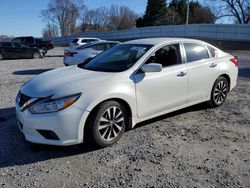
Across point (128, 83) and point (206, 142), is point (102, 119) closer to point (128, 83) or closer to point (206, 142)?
point (128, 83)

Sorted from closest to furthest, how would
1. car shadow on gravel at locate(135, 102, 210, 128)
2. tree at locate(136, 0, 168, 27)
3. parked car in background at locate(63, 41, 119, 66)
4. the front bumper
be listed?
the front bumper < car shadow on gravel at locate(135, 102, 210, 128) < parked car in background at locate(63, 41, 119, 66) < tree at locate(136, 0, 168, 27)

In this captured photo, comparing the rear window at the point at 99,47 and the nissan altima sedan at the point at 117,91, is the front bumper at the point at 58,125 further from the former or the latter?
the rear window at the point at 99,47

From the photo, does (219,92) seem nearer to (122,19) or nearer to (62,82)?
(62,82)

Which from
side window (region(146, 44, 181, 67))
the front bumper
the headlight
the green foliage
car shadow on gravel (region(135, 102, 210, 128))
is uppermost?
the green foliage

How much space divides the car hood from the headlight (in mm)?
83

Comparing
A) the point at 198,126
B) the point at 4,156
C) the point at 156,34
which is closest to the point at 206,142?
the point at 198,126

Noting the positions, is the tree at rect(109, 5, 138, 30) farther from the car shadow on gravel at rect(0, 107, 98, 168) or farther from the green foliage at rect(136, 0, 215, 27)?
the car shadow on gravel at rect(0, 107, 98, 168)

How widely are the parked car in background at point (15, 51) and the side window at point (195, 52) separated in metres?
16.5

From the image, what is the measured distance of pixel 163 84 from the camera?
455 cm

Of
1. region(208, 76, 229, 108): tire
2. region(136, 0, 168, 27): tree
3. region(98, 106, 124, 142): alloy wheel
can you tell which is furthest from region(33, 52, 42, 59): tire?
region(136, 0, 168, 27): tree

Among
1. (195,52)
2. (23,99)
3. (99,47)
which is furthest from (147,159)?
(99,47)

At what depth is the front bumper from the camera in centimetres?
352

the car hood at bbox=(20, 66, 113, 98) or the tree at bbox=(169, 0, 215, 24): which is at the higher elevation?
the tree at bbox=(169, 0, 215, 24)

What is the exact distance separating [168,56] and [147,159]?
2.06 m
